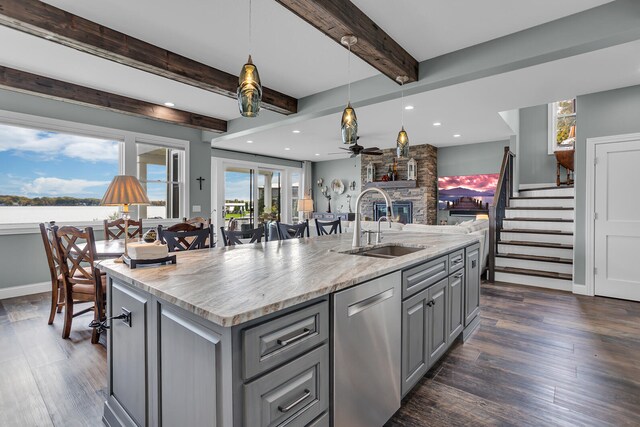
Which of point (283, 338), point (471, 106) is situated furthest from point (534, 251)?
point (283, 338)

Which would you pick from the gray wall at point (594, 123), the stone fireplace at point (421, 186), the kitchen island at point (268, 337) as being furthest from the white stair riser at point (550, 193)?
the kitchen island at point (268, 337)

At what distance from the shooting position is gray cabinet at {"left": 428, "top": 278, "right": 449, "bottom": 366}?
Answer: 2.03m

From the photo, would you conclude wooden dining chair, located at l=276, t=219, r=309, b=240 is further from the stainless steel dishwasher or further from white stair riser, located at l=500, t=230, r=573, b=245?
white stair riser, located at l=500, t=230, r=573, b=245

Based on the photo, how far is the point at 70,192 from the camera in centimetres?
471

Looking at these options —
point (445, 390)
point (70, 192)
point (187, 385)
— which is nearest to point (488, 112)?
point (445, 390)

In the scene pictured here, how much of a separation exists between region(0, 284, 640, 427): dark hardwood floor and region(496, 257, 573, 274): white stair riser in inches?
44.9

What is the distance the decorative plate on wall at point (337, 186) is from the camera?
9945 millimetres

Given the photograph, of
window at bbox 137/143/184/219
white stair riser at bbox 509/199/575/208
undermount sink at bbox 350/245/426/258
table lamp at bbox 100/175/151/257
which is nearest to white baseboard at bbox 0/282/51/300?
window at bbox 137/143/184/219

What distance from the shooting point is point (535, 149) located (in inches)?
269

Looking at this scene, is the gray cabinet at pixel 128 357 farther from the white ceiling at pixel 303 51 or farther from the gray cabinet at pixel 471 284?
the gray cabinet at pixel 471 284

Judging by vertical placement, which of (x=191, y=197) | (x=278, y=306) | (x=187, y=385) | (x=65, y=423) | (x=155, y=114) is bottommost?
(x=65, y=423)

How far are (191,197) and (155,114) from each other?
1.62 m

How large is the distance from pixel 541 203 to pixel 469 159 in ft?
8.34

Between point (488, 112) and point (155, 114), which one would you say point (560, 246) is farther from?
point (155, 114)
